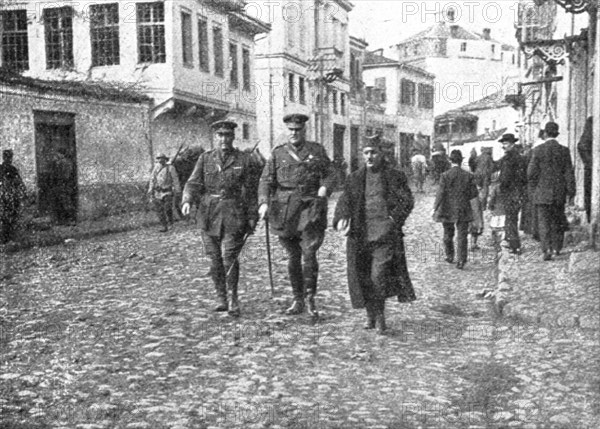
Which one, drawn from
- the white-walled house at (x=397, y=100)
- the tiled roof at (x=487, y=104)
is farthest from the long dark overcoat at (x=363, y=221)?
the tiled roof at (x=487, y=104)

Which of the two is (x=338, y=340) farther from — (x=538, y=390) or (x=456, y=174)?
(x=456, y=174)

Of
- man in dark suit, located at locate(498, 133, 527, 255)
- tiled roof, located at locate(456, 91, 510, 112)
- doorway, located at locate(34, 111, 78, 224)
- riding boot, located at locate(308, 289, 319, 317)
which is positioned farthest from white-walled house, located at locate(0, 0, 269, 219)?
tiled roof, located at locate(456, 91, 510, 112)

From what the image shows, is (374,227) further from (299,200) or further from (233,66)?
(233,66)

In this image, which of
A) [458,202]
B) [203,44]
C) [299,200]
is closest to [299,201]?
[299,200]

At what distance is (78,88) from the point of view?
68.6 feet

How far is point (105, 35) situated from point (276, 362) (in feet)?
69.0

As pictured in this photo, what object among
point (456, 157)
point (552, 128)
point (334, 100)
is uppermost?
point (334, 100)

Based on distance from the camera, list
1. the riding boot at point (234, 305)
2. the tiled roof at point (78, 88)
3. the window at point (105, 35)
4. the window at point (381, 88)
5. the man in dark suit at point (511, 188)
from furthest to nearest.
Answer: the window at point (381, 88) < the window at point (105, 35) < the tiled roof at point (78, 88) < the man in dark suit at point (511, 188) < the riding boot at point (234, 305)

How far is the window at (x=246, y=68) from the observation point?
33597mm

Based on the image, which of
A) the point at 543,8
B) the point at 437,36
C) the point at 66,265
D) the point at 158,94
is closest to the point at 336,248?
the point at 66,265

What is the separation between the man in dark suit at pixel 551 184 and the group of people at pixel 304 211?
3.91m

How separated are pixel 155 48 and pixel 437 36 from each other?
57195 millimetres

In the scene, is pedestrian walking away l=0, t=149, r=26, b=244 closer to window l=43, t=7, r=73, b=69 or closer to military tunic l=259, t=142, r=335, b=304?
military tunic l=259, t=142, r=335, b=304

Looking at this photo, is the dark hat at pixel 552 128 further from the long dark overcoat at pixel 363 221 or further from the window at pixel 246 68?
the window at pixel 246 68
